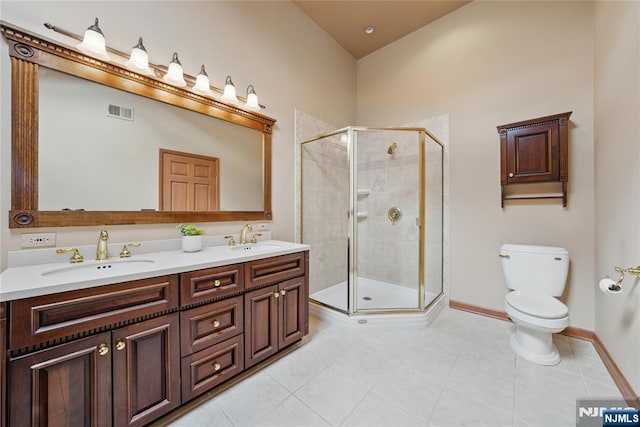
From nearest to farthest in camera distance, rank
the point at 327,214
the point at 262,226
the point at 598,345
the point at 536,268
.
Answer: the point at 598,345, the point at 536,268, the point at 262,226, the point at 327,214

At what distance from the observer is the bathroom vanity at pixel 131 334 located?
34.7 inches

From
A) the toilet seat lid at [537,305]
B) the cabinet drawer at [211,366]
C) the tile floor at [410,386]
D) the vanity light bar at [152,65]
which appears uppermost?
the vanity light bar at [152,65]

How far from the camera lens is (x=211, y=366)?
1373 mm

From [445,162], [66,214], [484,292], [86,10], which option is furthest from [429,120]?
[66,214]

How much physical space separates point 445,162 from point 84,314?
9.90 ft

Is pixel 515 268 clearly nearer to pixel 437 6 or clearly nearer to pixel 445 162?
pixel 445 162

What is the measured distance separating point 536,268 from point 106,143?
3.19m

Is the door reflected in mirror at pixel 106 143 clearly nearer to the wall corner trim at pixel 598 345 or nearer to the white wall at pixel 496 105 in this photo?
the white wall at pixel 496 105

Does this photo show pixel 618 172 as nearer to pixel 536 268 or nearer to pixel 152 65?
pixel 536 268

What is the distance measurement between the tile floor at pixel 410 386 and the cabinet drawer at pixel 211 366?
108 millimetres

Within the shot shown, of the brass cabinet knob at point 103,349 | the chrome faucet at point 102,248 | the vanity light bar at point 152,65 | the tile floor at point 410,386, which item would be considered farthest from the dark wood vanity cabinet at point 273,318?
the vanity light bar at point 152,65

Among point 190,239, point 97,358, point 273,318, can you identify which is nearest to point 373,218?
point 273,318

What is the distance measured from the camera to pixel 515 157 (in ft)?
7.09

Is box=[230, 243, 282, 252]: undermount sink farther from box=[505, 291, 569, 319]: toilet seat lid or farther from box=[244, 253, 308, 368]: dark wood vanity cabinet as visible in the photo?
box=[505, 291, 569, 319]: toilet seat lid
